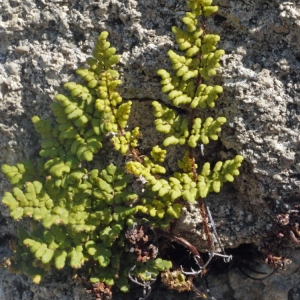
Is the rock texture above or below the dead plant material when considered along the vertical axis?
above

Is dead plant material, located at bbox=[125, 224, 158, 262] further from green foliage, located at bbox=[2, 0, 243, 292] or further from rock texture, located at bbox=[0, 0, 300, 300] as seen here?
rock texture, located at bbox=[0, 0, 300, 300]

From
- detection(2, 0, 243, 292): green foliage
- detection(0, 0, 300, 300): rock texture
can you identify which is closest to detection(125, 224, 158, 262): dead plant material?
detection(2, 0, 243, 292): green foliage

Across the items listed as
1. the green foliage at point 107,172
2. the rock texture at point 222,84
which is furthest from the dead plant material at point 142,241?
the rock texture at point 222,84

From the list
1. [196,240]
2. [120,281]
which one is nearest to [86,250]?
[120,281]

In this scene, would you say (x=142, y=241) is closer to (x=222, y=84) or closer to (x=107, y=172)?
(x=107, y=172)

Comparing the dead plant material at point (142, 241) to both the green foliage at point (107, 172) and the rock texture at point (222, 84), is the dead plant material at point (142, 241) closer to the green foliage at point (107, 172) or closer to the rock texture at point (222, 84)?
the green foliage at point (107, 172)

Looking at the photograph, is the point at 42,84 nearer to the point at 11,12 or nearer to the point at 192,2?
the point at 11,12

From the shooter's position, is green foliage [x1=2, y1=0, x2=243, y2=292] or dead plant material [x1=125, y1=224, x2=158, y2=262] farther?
dead plant material [x1=125, y1=224, x2=158, y2=262]
